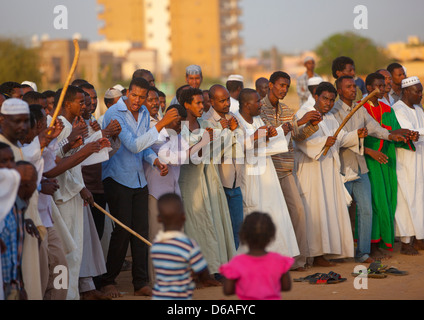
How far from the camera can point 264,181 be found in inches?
372

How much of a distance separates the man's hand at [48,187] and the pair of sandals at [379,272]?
400cm

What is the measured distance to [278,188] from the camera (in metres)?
9.50

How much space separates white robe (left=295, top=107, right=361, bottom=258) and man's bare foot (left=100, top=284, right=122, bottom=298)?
273 cm

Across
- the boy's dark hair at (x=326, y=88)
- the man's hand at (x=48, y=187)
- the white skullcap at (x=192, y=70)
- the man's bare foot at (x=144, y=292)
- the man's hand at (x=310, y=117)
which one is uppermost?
the white skullcap at (x=192, y=70)

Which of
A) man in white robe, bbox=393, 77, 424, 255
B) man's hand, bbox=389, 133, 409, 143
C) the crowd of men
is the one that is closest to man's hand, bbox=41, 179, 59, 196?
the crowd of men

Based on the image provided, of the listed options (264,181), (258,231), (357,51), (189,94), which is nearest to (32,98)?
(189,94)

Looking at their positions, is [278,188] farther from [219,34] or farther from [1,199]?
[219,34]

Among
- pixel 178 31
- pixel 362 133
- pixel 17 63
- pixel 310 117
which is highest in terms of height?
pixel 178 31

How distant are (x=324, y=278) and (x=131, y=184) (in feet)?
8.17

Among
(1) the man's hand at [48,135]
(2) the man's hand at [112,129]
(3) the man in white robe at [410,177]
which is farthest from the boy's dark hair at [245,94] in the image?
(1) the man's hand at [48,135]

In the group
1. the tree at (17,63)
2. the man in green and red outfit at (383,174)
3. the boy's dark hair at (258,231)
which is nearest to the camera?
the boy's dark hair at (258,231)

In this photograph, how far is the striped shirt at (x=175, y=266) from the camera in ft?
18.1

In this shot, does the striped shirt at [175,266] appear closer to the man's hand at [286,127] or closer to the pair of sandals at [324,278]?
the pair of sandals at [324,278]

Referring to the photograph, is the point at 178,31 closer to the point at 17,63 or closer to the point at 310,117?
the point at 17,63
